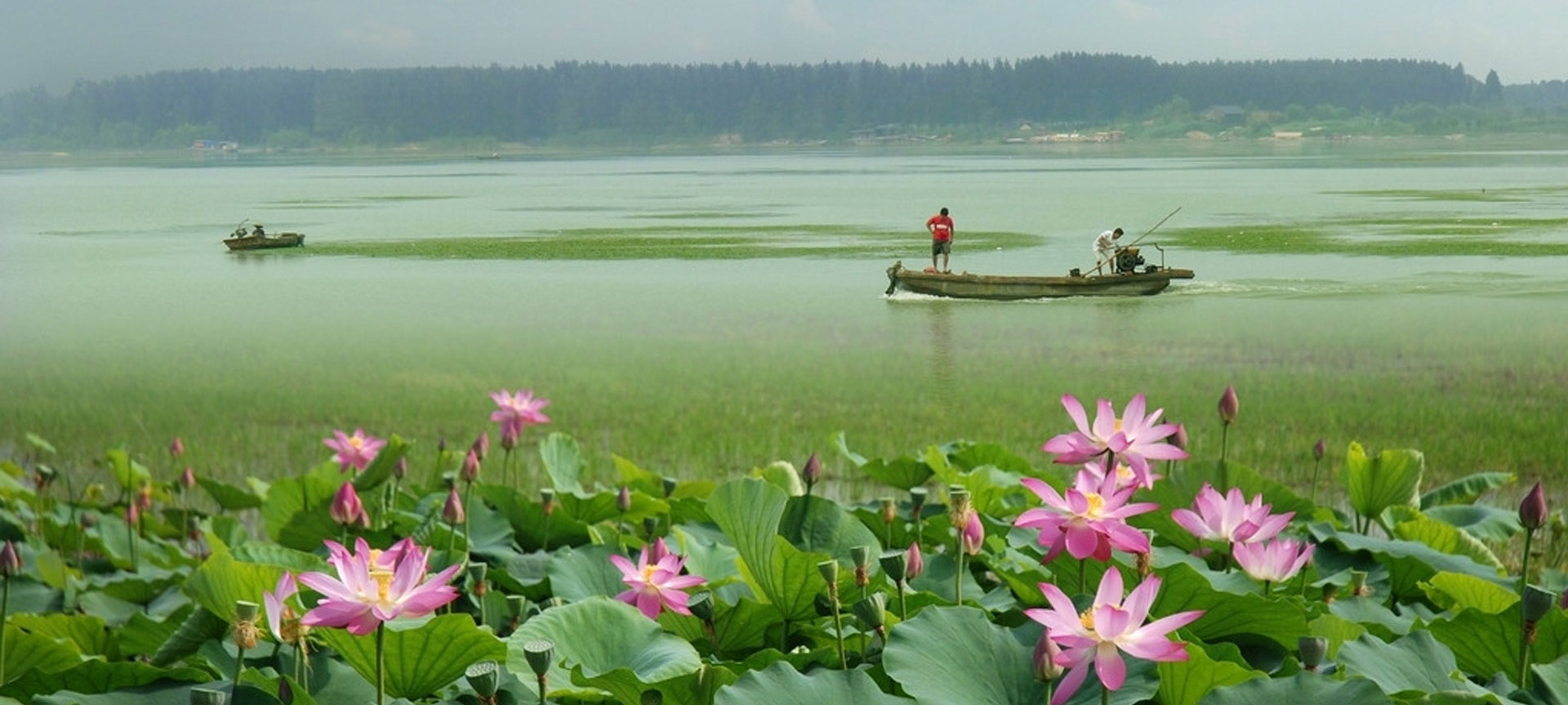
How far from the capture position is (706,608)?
5.18 feet

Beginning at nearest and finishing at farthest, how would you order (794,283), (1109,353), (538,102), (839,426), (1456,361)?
(839,426) < (1456,361) < (1109,353) < (794,283) < (538,102)

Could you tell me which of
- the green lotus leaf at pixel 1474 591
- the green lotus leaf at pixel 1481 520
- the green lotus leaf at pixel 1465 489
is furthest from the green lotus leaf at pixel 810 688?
the green lotus leaf at pixel 1465 489

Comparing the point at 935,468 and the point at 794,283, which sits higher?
the point at 935,468

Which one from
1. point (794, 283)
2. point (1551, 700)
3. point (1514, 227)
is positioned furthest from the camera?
point (1514, 227)

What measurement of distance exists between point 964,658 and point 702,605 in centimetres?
36

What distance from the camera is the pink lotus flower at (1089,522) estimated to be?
137 centimetres

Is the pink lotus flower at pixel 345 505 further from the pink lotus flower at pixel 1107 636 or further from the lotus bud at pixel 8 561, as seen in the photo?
the pink lotus flower at pixel 1107 636

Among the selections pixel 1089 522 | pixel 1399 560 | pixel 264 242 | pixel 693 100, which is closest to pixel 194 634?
pixel 1089 522

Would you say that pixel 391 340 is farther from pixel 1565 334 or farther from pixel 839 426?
pixel 1565 334

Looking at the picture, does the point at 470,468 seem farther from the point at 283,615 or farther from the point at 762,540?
the point at 283,615

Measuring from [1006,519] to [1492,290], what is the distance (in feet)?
38.2

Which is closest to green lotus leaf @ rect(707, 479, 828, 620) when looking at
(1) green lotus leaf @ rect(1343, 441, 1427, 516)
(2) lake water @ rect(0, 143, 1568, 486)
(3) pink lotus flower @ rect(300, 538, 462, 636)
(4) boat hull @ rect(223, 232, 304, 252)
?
(3) pink lotus flower @ rect(300, 538, 462, 636)

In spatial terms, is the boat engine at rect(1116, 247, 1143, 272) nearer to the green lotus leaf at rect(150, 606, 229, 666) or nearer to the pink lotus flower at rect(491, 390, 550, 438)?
the pink lotus flower at rect(491, 390, 550, 438)

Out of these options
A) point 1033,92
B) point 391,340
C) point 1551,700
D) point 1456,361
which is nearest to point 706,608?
point 1551,700
